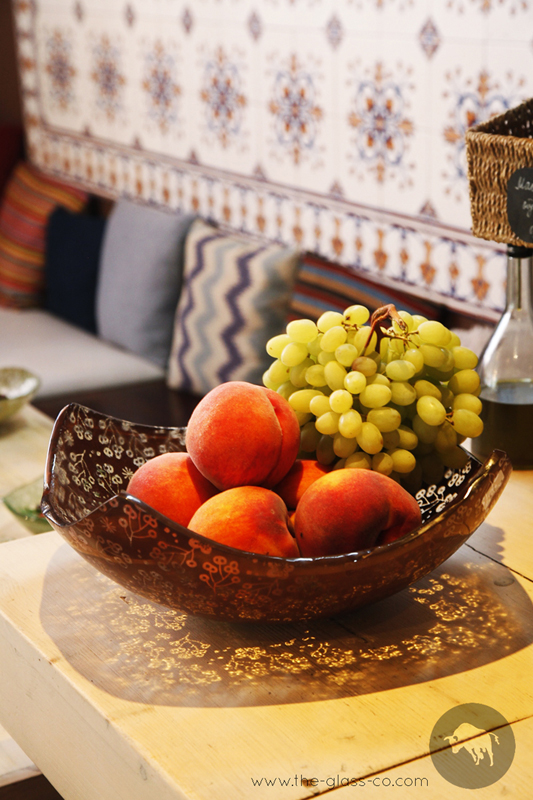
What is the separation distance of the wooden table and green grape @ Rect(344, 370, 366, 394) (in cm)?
18

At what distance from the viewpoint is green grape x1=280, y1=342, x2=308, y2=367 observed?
2.81ft

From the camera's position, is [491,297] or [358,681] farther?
[491,297]

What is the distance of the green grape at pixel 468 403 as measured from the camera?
843 mm

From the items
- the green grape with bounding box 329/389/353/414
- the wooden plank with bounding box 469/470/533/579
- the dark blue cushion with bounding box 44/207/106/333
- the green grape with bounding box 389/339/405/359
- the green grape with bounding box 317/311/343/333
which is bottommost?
the dark blue cushion with bounding box 44/207/106/333

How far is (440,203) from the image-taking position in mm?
2066

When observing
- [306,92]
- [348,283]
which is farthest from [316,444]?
[306,92]

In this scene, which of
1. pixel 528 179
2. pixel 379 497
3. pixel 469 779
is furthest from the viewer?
pixel 528 179

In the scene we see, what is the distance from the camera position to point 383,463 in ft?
2.64

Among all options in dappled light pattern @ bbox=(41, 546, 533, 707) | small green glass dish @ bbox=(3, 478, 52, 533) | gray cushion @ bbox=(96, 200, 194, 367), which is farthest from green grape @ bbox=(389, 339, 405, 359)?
gray cushion @ bbox=(96, 200, 194, 367)

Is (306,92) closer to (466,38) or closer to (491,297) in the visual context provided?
(466,38)

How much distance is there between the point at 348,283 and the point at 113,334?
1069 mm

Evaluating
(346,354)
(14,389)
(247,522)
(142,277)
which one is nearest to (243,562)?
(247,522)

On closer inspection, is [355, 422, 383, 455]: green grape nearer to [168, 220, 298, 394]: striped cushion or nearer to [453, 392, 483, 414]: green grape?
[453, 392, 483, 414]: green grape

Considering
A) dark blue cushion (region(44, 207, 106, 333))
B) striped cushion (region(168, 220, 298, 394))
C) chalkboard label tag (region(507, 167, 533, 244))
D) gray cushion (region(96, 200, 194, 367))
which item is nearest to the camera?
chalkboard label tag (region(507, 167, 533, 244))
